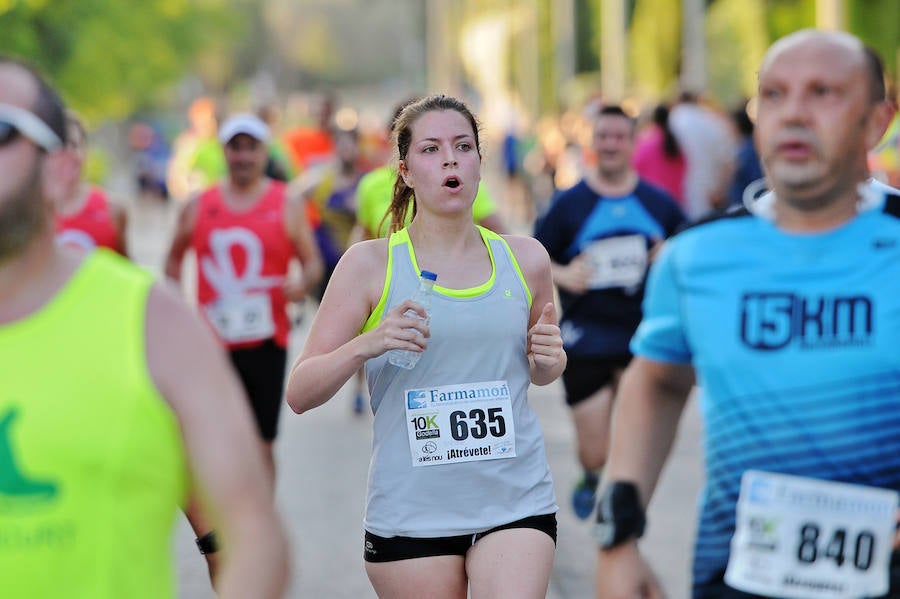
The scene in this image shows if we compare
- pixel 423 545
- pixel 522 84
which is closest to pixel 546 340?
pixel 423 545

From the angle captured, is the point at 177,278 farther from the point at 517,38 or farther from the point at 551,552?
the point at 517,38

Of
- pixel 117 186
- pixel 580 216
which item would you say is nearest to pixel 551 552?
pixel 580 216

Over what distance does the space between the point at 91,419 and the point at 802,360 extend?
1370mm

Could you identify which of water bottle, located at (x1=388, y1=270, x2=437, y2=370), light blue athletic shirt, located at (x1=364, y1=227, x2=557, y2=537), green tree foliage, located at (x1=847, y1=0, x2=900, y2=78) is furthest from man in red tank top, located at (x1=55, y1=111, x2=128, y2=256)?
green tree foliage, located at (x1=847, y1=0, x2=900, y2=78)

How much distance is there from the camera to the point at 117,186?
5903 centimetres

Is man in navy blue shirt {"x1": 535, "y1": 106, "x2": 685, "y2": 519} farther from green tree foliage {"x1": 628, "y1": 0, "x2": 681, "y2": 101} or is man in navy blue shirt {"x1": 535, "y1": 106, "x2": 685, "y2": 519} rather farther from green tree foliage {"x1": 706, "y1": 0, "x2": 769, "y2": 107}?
green tree foliage {"x1": 628, "y1": 0, "x2": 681, "y2": 101}

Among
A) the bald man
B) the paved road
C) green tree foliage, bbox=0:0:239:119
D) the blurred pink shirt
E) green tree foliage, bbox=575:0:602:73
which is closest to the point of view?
the bald man

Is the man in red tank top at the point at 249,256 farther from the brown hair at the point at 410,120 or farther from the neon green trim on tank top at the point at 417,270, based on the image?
the neon green trim on tank top at the point at 417,270

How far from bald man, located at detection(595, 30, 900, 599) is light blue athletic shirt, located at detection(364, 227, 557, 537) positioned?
114 cm

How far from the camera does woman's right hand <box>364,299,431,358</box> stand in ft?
13.7

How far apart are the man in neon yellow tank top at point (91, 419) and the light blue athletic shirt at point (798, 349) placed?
1044 mm

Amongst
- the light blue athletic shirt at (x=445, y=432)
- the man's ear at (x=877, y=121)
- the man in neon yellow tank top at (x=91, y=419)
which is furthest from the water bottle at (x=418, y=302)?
the man in neon yellow tank top at (x=91, y=419)

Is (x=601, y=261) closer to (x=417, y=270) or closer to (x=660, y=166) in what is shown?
(x=417, y=270)

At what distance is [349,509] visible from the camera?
8.78m
